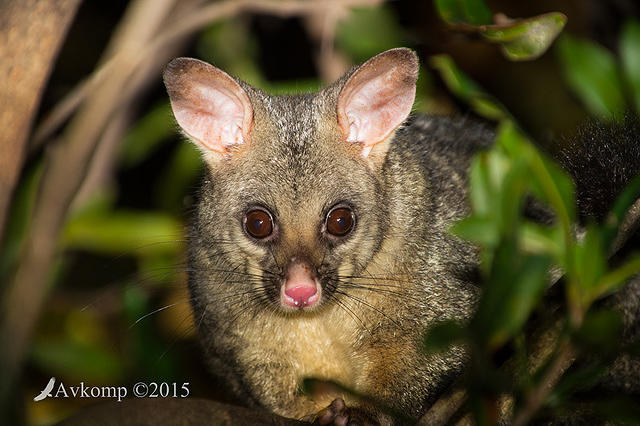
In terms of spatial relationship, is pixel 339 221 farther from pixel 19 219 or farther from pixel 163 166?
pixel 163 166

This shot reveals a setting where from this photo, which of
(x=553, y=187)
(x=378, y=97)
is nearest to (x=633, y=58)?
(x=378, y=97)

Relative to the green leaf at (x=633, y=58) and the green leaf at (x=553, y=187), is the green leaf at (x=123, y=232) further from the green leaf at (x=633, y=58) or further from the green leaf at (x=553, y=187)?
the green leaf at (x=553, y=187)

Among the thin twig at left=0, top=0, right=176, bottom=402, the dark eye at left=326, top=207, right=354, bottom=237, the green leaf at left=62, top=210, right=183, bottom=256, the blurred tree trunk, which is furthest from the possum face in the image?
the green leaf at left=62, top=210, right=183, bottom=256

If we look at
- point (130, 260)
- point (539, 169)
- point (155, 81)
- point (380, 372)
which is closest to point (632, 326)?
point (380, 372)

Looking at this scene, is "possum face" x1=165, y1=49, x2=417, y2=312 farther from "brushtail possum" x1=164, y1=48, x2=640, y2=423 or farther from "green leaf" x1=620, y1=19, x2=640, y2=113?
"green leaf" x1=620, y1=19, x2=640, y2=113

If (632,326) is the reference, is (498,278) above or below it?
above

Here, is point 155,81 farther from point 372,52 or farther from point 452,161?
point 452,161
